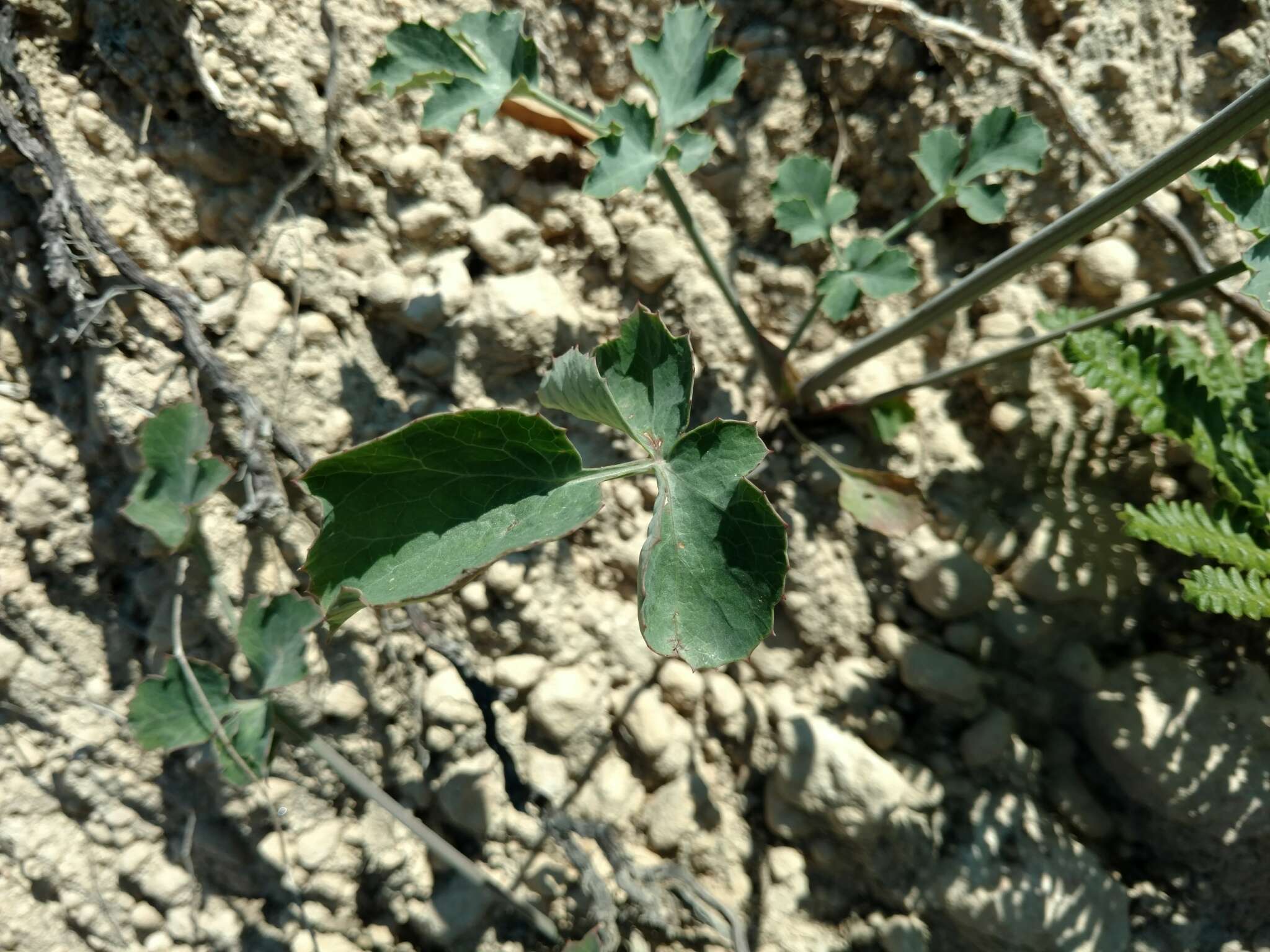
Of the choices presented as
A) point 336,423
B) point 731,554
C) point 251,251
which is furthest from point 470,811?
point 251,251

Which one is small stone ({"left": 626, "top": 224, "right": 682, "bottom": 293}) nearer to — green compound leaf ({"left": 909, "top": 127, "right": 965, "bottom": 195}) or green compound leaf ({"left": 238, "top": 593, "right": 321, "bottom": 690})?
green compound leaf ({"left": 909, "top": 127, "right": 965, "bottom": 195})

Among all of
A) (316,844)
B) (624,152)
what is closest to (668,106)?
(624,152)

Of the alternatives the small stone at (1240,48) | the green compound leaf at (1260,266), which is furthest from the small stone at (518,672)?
the small stone at (1240,48)

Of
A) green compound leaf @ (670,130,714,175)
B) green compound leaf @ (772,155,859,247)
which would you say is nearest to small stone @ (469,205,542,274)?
green compound leaf @ (670,130,714,175)

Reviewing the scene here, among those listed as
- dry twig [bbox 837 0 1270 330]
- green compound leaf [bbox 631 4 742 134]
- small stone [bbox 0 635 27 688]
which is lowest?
small stone [bbox 0 635 27 688]

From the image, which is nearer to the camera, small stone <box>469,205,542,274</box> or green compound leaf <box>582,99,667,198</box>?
green compound leaf <box>582,99,667,198</box>

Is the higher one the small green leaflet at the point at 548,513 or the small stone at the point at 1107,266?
the small stone at the point at 1107,266

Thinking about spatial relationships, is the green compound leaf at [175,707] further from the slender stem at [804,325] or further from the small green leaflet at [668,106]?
the slender stem at [804,325]
